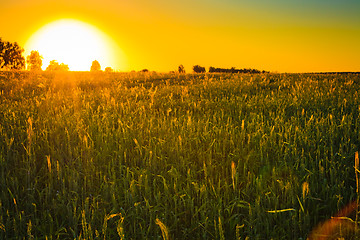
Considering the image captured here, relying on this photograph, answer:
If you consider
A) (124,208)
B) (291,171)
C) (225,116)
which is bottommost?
(124,208)

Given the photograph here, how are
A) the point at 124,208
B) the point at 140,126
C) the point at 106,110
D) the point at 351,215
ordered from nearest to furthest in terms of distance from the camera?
the point at 351,215
the point at 124,208
the point at 140,126
the point at 106,110

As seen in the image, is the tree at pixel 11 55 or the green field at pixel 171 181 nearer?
the green field at pixel 171 181

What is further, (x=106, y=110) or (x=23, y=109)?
(x=23, y=109)

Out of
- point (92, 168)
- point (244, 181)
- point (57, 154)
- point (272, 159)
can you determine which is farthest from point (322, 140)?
point (57, 154)

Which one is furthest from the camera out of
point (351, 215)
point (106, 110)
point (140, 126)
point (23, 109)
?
point (23, 109)

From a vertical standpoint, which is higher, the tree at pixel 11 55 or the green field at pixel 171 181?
the tree at pixel 11 55

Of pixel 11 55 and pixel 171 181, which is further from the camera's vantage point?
pixel 11 55

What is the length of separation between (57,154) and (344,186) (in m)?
2.75

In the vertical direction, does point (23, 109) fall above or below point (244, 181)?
above

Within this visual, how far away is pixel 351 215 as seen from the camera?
85.5 inches

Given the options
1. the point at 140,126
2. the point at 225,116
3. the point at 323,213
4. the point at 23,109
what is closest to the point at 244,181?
the point at 323,213

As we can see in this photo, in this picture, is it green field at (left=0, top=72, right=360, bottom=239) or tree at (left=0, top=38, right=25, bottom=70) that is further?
tree at (left=0, top=38, right=25, bottom=70)

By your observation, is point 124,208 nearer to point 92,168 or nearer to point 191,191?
point 191,191

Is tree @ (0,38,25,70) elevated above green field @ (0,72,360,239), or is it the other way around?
tree @ (0,38,25,70)
